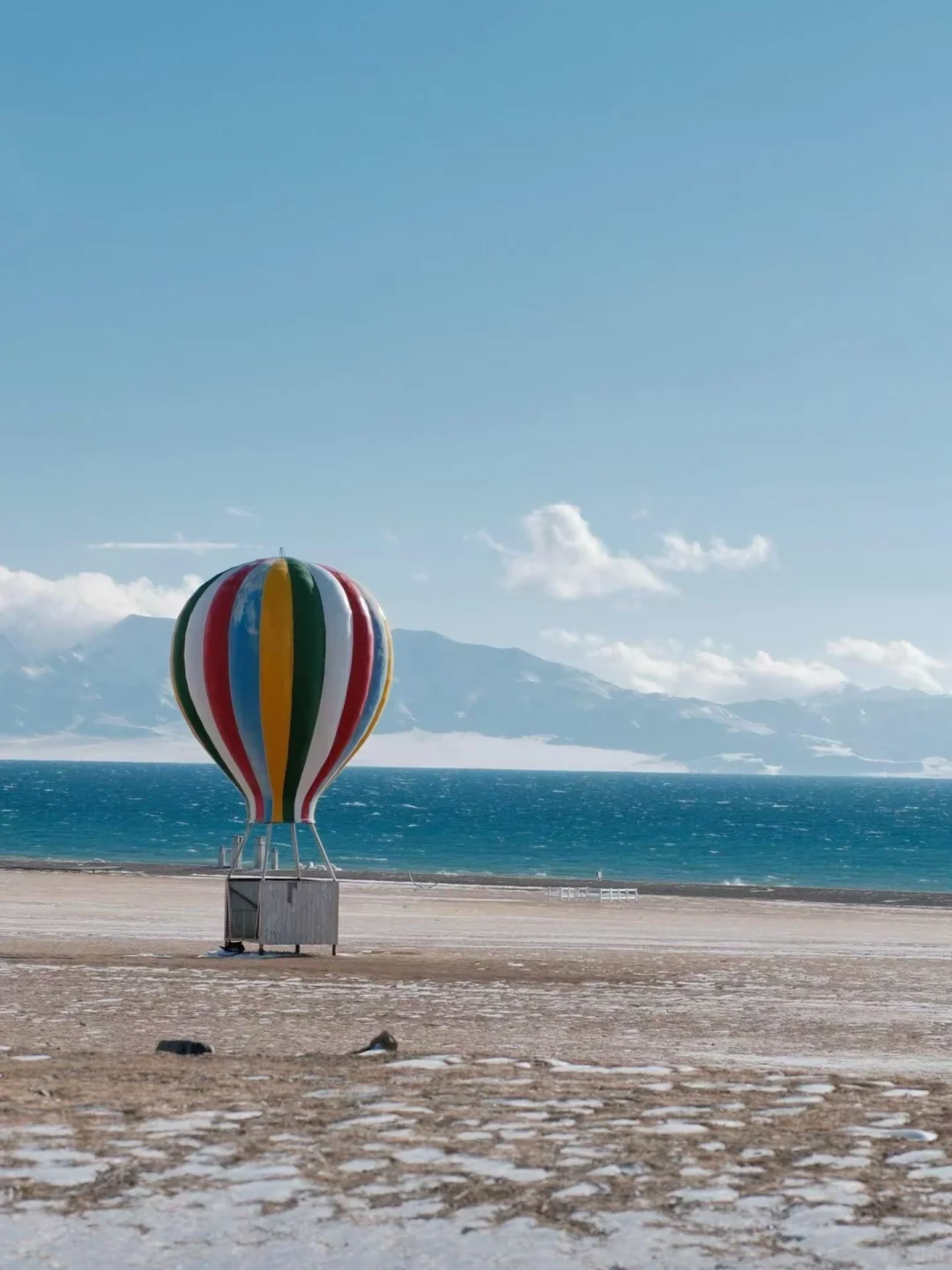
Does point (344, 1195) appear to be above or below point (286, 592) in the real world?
below

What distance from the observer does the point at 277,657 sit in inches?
997

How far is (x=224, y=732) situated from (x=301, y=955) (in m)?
4.15

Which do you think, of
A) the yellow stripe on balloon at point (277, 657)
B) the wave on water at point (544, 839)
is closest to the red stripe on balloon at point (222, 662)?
the yellow stripe on balloon at point (277, 657)

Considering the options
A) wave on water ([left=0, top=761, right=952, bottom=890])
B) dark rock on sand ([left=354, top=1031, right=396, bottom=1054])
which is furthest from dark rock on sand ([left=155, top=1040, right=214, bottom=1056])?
wave on water ([left=0, top=761, right=952, bottom=890])

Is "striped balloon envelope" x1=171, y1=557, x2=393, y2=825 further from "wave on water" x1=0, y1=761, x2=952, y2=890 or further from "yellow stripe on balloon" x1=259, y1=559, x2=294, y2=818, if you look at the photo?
"wave on water" x1=0, y1=761, x2=952, y2=890

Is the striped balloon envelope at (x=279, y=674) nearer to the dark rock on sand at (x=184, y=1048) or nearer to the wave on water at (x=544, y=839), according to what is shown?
the dark rock on sand at (x=184, y=1048)

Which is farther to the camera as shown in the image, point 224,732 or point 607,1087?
point 224,732

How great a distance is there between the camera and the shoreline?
180 feet

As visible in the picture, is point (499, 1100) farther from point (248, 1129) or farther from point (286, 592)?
point (286, 592)

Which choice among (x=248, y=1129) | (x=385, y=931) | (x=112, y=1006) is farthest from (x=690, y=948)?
(x=248, y=1129)

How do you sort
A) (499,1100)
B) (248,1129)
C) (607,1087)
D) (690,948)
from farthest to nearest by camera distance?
(690,948), (607,1087), (499,1100), (248,1129)

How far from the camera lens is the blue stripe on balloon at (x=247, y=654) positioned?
25219mm

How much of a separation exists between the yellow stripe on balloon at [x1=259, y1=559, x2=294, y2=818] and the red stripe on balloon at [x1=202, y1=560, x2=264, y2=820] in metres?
0.54

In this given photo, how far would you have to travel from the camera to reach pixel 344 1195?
7.69m
